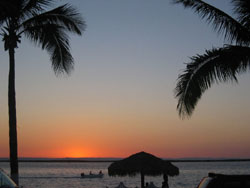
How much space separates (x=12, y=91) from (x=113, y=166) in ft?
23.8

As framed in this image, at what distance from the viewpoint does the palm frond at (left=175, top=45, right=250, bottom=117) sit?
13.5m

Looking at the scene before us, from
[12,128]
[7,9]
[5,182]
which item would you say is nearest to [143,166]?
[12,128]

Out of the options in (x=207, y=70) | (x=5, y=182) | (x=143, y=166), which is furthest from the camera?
(x=143, y=166)

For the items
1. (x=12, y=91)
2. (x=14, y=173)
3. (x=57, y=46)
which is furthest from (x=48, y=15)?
(x=14, y=173)

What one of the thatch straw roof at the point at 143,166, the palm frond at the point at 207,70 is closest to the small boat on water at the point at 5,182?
the palm frond at the point at 207,70

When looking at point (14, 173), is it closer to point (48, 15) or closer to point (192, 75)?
point (48, 15)

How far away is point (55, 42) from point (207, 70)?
23.0 feet

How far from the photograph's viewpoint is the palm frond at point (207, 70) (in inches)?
532

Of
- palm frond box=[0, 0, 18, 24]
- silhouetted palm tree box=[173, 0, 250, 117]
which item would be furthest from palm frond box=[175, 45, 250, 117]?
palm frond box=[0, 0, 18, 24]

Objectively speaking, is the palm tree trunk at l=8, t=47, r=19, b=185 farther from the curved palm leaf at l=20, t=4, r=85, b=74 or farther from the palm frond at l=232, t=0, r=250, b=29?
the palm frond at l=232, t=0, r=250, b=29

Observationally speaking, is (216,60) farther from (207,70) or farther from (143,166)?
(143,166)

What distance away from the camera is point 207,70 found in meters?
13.6

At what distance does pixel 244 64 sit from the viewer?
13.7 metres

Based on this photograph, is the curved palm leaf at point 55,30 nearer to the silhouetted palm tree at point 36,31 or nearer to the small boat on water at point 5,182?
the silhouetted palm tree at point 36,31
